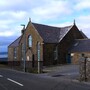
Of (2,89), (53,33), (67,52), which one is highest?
(53,33)

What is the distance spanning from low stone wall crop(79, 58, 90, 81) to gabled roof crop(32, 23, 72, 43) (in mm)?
34855

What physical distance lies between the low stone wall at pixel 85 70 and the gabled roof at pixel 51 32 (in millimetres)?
34855

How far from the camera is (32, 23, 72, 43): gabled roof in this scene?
62244 mm

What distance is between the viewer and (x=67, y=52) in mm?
64875

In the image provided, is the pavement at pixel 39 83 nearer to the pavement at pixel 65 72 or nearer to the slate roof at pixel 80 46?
the pavement at pixel 65 72

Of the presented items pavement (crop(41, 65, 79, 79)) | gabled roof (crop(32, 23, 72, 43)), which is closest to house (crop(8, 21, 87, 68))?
gabled roof (crop(32, 23, 72, 43))

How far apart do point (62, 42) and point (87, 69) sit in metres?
38.6

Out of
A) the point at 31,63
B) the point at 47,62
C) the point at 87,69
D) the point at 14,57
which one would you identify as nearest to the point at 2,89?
the point at 87,69

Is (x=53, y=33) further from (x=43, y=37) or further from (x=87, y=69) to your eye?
(x=87, y=69)

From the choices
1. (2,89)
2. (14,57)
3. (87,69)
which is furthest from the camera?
(14,57)

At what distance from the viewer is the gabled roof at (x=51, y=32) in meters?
62.2

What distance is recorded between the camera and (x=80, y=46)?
62969 mm

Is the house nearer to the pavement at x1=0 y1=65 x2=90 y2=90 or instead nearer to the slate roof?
the slate roof

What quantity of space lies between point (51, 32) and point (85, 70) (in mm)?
40856
